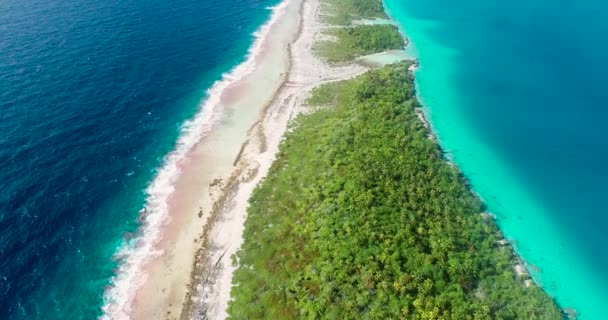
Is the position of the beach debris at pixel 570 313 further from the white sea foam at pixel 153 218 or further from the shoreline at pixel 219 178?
the white sea foam at pixel 153 218

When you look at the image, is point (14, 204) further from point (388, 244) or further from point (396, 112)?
point (396, 112)

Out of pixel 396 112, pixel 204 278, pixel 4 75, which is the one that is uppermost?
pixel 4 75

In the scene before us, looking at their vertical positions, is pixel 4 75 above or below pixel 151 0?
below

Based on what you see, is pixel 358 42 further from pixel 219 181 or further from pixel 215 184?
pixel 215 184

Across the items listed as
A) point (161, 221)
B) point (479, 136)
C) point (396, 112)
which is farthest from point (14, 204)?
point (479, 136)

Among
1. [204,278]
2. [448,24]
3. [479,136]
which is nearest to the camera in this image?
[204,278]

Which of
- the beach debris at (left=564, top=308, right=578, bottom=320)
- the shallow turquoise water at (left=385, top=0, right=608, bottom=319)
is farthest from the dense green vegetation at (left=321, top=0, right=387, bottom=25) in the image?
the beach debris at (left=564, top=308, right=578, bottom=320)

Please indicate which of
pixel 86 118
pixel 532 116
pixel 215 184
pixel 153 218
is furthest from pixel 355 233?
pixel 532 116

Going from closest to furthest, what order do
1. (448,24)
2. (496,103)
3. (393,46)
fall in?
(496,103) → (393,46) → (448,24)

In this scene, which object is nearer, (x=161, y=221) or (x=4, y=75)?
(x=161, y=221)
